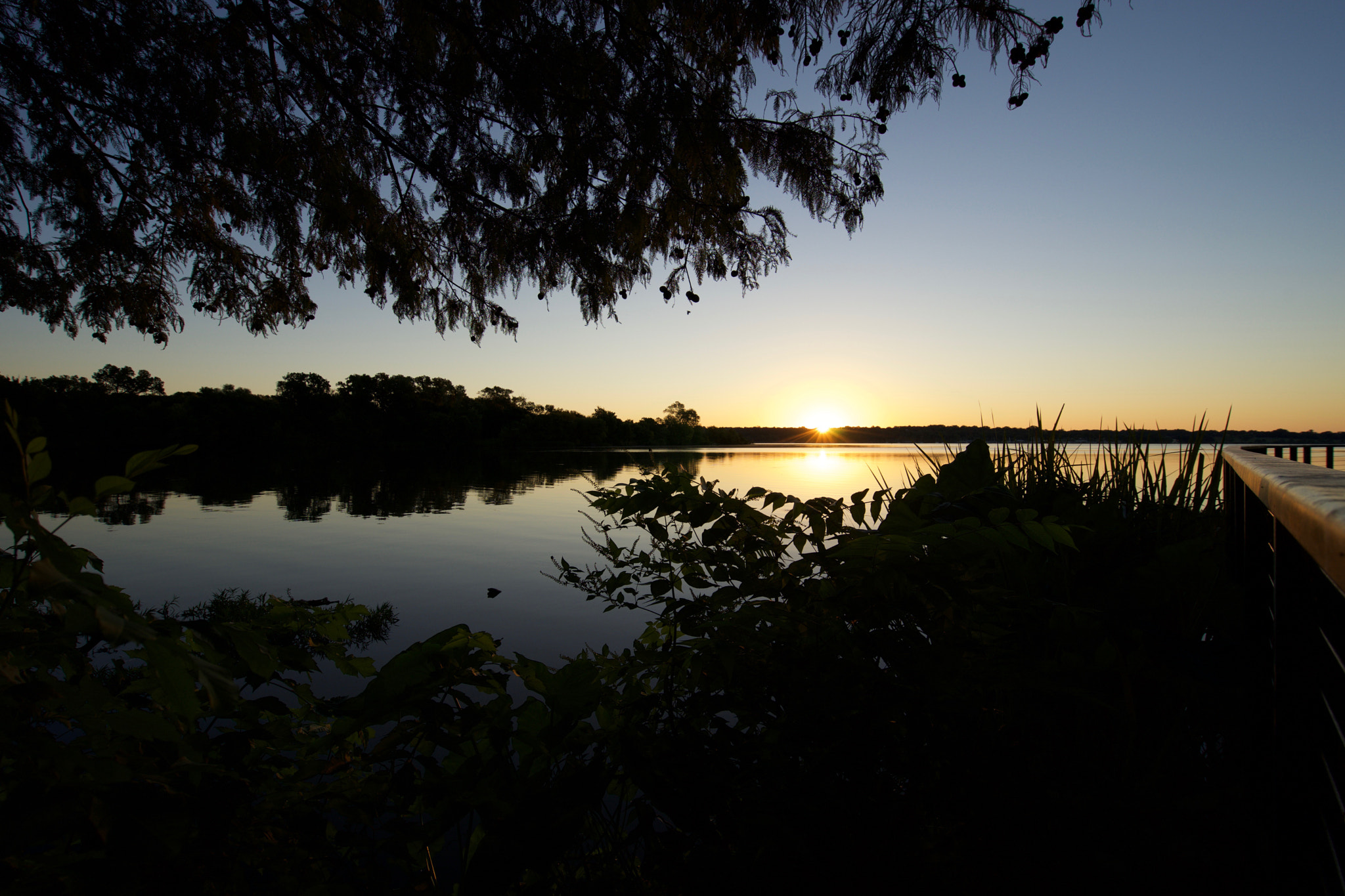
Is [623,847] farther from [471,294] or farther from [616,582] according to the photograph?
[471,294]

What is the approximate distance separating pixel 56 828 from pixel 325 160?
4.05 m

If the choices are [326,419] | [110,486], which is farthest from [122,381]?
[110,486]

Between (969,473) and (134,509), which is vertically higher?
(969,473)

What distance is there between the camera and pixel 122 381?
4206cm

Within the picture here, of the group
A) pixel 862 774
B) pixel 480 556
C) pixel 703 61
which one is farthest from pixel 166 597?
pixel 862 774

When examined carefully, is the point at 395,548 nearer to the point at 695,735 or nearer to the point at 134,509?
the point at 695,735

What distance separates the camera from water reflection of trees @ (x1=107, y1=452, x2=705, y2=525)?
18.4 m

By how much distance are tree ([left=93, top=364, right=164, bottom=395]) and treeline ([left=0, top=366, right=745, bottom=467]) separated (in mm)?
61

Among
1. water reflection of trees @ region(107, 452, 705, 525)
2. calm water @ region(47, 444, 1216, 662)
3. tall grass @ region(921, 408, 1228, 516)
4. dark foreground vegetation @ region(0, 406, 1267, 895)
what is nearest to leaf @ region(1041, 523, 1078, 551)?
dark foreground vegetation @ region(0, 406, 1267, 895)

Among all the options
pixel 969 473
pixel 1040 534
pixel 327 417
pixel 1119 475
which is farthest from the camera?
pixel 327 417

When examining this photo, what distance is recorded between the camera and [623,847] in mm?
1445

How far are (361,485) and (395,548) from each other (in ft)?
57.2

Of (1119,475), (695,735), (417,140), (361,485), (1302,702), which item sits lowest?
(361,485)

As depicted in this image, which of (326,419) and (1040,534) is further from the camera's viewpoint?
(326,419)
